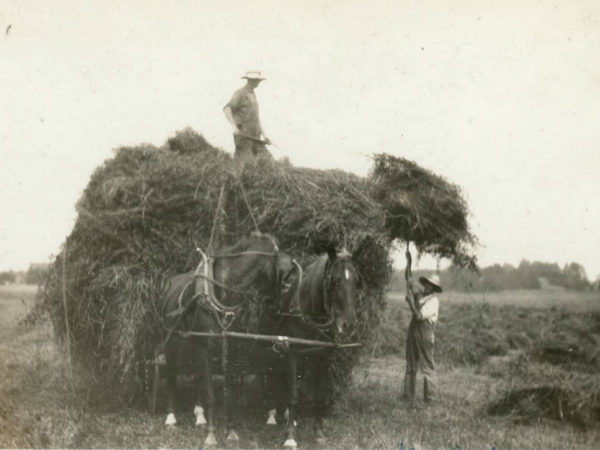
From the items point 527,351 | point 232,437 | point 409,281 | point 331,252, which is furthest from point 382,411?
point 527,351

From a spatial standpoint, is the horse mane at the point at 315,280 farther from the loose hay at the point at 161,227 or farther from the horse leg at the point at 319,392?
the horse leg at the point at 319,392

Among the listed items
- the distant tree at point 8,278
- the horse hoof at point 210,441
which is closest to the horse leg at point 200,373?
the horse hoof at point 210,441

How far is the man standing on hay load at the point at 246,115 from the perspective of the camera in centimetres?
843

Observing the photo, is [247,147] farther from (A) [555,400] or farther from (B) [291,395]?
(A) [555,400]

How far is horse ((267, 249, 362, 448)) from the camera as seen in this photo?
588cm

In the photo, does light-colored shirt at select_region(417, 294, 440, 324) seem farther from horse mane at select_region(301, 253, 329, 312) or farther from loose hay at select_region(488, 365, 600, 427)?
horse mane at select_region(301, 253, 329, 312)

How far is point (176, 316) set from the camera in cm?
714

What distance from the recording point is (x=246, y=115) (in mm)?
8500

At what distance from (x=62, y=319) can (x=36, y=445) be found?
1978mm

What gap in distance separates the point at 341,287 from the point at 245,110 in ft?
12.1

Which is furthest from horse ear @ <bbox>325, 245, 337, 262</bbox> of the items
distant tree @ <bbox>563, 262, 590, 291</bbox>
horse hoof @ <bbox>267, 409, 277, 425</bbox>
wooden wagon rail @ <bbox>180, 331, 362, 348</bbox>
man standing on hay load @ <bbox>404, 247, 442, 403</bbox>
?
distant tree @ <bbox>563, 262, 590, 291</bbox>

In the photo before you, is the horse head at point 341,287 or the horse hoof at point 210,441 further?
the horse hoof at point 210,441

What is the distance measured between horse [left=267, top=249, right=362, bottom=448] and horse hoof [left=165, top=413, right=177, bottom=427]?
4.88 feet

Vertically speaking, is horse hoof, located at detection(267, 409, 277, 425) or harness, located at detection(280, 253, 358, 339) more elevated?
harness, located at detection(280, 253, 358, 339)
